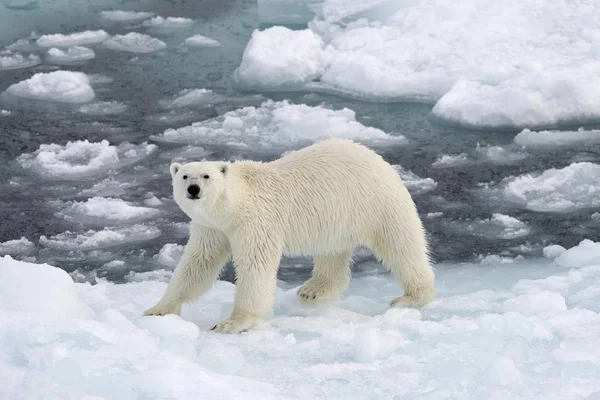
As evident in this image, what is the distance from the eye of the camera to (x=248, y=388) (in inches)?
130

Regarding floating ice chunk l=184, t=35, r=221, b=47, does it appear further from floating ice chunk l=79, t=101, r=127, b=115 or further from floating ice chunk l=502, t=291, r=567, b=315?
floating ice chunk l=502, t=291, r=567, b=315

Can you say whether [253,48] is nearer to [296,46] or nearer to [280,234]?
[296,46]

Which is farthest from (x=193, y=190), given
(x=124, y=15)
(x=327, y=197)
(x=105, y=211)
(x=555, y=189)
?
(x=124, y=15)

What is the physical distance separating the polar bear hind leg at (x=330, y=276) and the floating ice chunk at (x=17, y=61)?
758 cm

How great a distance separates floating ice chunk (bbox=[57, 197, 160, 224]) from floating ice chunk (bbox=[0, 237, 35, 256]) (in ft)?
1.80

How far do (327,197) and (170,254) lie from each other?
1896 millimetres

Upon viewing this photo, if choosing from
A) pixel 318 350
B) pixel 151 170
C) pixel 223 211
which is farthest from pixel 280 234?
pixel 151 170

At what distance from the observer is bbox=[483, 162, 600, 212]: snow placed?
7105mm

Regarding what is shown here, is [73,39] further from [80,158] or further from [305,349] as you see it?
[305,349]

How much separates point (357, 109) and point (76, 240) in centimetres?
383

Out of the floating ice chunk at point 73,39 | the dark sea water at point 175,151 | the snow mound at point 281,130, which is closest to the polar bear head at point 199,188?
the dark sea water at point 175,151

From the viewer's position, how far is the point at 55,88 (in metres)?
10.3

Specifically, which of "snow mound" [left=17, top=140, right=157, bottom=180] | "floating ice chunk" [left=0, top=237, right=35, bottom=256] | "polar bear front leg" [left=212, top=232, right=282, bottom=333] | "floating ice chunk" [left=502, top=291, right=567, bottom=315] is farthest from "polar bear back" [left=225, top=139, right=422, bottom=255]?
"snow mound" [left=17, top=140, right=157, bottom=180]

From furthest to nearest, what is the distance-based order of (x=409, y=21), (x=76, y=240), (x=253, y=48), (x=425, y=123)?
(x=409, y=21)
(x=253, y=48)
(x=425, y=123)
(x=76, y=240)
